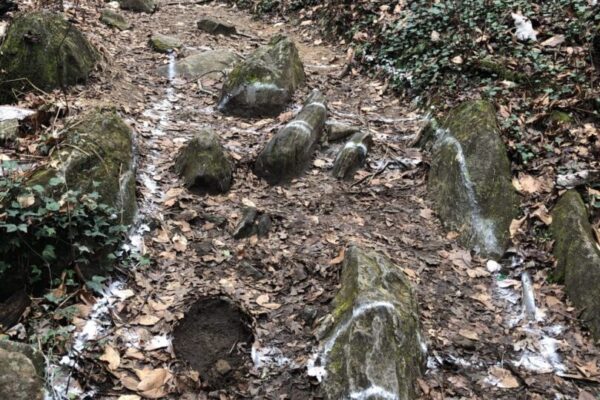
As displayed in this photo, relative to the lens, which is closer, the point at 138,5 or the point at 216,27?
the point at 216,27

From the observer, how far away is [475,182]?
17.6 feet

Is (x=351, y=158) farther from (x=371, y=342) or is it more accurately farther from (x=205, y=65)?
(x=205, y=65)

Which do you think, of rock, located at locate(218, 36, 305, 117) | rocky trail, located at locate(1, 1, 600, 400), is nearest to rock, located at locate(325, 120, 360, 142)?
rocky trail, located at locate(1, 1, 600, 400)

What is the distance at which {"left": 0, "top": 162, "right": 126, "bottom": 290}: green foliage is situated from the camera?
3755mm

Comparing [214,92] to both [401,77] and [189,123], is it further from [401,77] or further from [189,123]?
[401,77]

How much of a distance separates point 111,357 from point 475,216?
393 cm

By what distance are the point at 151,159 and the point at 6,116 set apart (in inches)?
63.5

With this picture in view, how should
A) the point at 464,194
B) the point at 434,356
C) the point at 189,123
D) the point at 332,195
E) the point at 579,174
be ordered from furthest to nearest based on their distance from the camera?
the point at 189,123 < the point at 332,195 < the point at 464,194 < the point at 579,174 < the point at 434,356

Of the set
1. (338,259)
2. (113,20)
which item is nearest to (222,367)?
(338,259)

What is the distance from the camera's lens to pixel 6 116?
511cm

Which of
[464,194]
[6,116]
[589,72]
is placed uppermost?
[589,72]

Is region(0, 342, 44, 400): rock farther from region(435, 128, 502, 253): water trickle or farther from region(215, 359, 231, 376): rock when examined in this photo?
region(435, 128, 502, 253): water trickle

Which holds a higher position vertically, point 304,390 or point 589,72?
point 589,72

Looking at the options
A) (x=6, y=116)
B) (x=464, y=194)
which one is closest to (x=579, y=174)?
(x=464, y=194)
